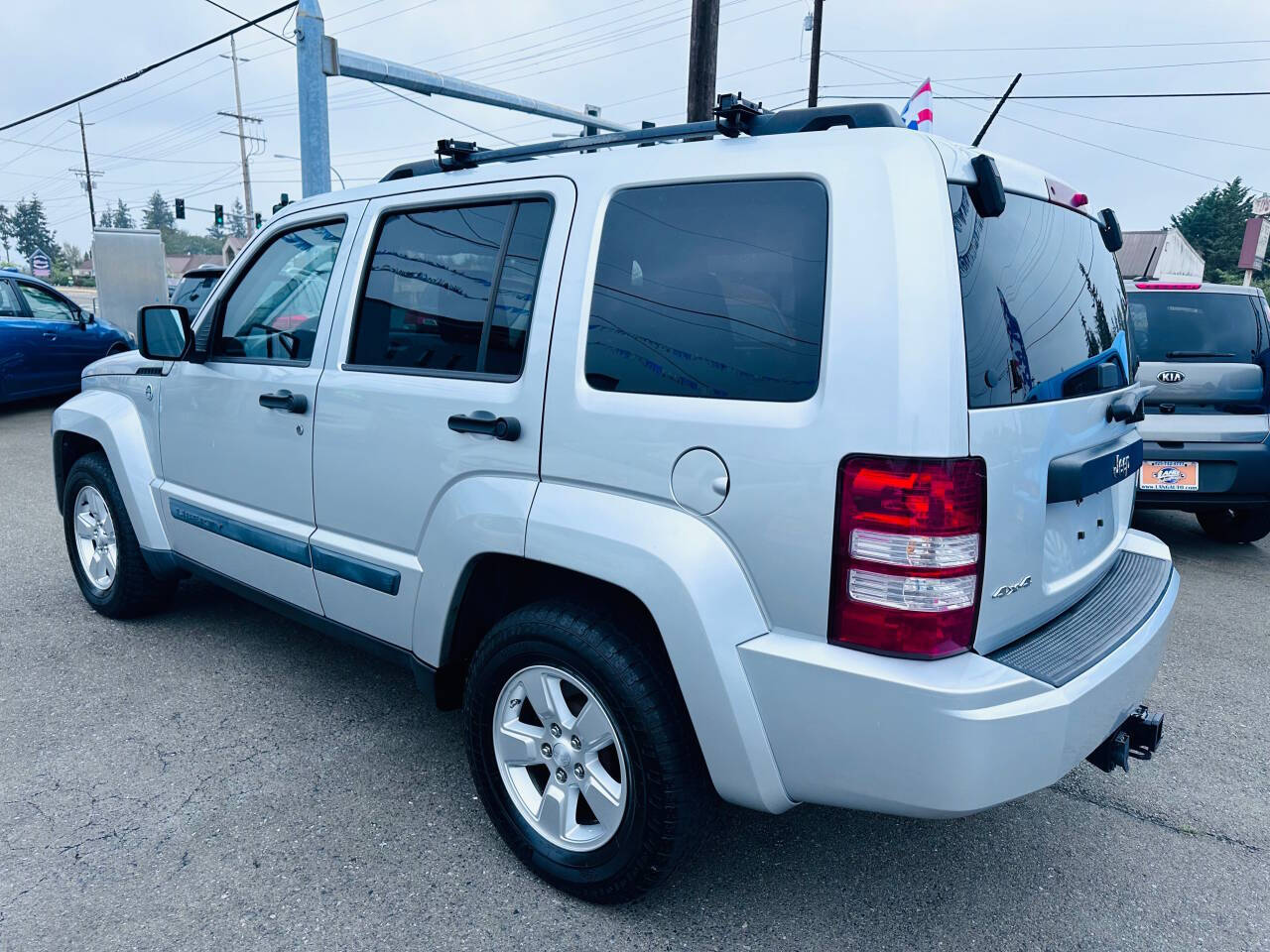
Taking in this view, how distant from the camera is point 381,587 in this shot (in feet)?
9.27

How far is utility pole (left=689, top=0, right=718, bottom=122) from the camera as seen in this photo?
10.7 m

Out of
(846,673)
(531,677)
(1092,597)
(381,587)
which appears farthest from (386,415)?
(1092,597)

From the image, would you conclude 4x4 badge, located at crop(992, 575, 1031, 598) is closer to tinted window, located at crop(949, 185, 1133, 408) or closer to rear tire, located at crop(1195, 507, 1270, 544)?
tinted window, located at crop(949, 185, 1133, 408)

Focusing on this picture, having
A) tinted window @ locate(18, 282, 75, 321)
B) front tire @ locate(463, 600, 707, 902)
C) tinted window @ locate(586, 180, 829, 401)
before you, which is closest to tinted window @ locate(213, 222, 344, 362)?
tinted window @ locate(586, 180, 829, 401)

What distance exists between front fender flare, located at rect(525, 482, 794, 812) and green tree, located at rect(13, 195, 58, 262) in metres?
162

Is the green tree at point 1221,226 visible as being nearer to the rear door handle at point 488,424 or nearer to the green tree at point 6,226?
the rear door handle at point 488,424

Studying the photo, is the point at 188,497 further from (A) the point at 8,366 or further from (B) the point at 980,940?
(A) the point at 8,366

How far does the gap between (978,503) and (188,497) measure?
3.10 metres

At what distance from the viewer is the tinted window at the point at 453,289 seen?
2514 mm

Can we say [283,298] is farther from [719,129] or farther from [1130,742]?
[1130,742]

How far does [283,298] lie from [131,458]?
3.94 feet

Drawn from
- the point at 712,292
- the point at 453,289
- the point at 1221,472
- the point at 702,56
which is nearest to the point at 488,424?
the point at 453,289

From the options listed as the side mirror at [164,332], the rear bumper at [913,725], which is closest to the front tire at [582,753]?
the rear bumper at [913,725]

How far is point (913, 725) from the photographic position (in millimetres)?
1834
